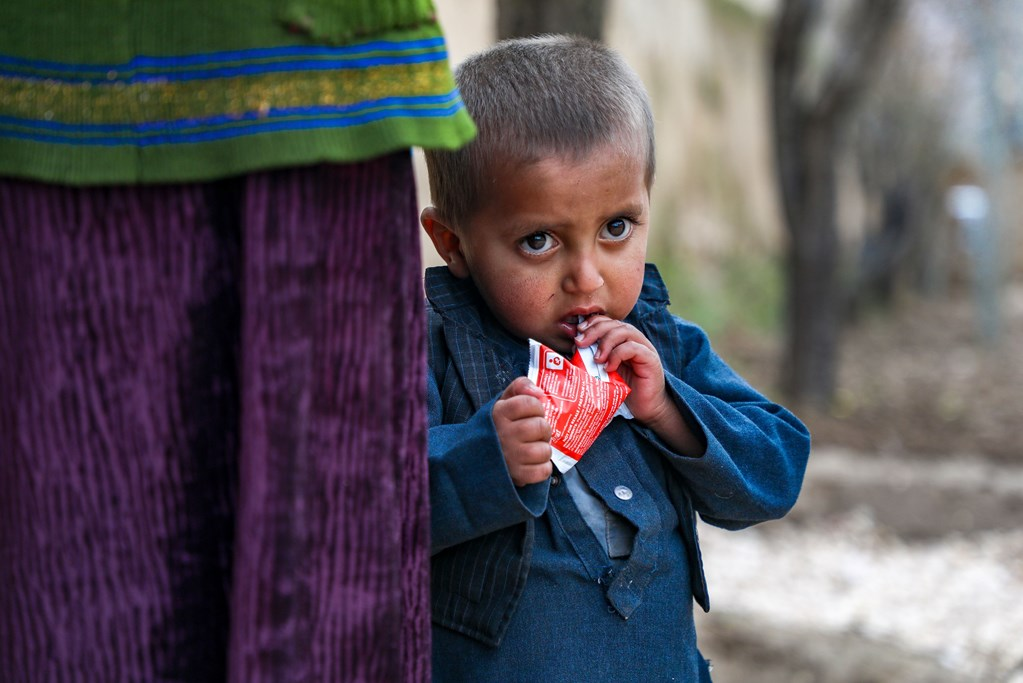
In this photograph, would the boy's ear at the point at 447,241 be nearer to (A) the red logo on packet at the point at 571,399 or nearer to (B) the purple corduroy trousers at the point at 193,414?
(A) the red logo on packet at the point at 571,399

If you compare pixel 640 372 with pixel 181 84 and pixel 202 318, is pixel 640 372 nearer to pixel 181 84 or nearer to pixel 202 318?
pixel 202 318

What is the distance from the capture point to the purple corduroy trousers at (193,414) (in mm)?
1171

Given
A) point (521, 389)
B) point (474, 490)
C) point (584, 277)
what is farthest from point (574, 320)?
point (474, 490)

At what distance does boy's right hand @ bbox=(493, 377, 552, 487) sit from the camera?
1.38m

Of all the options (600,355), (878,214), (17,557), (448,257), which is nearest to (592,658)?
(600,355)

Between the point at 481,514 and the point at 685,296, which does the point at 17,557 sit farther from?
the point at 685,296

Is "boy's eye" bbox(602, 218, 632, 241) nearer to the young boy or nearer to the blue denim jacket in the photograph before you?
the young boy

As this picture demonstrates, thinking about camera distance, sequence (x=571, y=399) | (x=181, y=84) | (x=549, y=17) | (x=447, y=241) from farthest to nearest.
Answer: (x=549, y=17), (x=447, y=241), (x=571, y=399), (x=181, y=84)

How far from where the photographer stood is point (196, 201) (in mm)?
1191

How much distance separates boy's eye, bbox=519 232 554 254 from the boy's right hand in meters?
0.21

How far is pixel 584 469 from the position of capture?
154 cm

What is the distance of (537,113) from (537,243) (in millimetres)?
169

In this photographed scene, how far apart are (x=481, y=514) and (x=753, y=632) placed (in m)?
2.76

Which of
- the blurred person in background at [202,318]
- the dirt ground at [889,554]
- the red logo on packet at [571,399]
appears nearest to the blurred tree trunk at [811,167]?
the dirt ground at [889,554]
